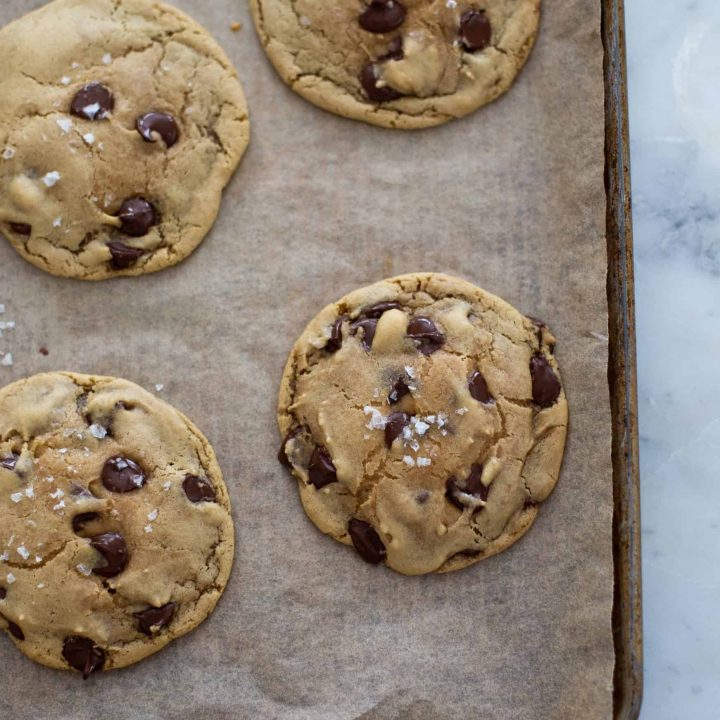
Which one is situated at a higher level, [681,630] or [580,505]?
[580,505]

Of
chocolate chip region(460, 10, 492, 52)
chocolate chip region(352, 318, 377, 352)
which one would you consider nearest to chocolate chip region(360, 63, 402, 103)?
chocolate chip region(460, 10, 492, 52)

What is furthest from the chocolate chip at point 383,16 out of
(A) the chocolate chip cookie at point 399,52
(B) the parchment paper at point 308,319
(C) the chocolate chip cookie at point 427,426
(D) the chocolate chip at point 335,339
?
(D) the chocolate chip at point 335,339

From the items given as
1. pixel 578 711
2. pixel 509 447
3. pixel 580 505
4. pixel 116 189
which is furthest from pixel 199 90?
pixel 578 711

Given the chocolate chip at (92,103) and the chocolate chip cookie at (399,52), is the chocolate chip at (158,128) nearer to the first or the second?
the chocolate chip at (92,103)

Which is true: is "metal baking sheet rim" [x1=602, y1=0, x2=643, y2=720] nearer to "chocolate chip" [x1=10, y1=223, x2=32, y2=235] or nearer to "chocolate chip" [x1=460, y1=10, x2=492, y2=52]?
"chocolate chip" [x1=460, y1=10, x2=492, y2=52]

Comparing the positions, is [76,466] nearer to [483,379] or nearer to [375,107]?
[483,379]

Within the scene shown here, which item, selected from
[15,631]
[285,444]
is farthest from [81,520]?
[285,444]
